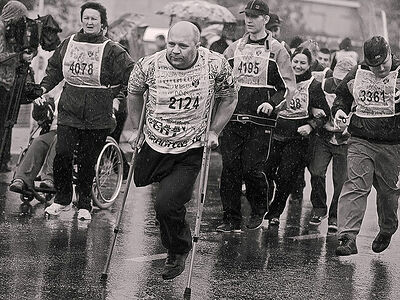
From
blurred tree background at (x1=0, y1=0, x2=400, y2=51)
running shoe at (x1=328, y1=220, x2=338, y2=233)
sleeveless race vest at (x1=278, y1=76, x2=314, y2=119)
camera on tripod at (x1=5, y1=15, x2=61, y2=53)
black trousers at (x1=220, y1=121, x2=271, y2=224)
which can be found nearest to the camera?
black trousers at (x1=220, y1=121, x2=271, y2=224)

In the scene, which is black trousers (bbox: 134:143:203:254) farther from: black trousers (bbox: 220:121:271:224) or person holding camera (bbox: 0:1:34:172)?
person holding camera (bbox: 0:1:34:172)

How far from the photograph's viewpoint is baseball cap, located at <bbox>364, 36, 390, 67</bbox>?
375 inches

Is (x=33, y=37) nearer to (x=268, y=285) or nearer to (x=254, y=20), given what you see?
(x=254, y=20)

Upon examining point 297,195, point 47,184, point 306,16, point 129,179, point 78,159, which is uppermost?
point 306,16

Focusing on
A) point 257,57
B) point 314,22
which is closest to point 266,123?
point 257,57

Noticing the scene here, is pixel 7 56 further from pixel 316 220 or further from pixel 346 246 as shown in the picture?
pixel 346 246

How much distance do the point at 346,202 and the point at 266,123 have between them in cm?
136

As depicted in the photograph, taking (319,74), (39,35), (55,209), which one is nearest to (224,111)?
(55,209)

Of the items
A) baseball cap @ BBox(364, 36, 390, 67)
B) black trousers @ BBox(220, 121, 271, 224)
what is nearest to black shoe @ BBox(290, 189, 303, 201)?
black trousers @ BBox(220, 121, 271, 224)

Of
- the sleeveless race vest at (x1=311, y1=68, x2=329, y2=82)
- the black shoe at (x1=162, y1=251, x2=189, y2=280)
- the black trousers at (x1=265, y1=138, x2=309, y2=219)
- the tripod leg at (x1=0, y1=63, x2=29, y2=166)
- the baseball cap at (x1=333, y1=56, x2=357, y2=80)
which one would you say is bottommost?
the black shoe at (x1=162, y1=251, x2=189, y2=280)

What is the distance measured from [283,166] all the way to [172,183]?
4032 millimetres

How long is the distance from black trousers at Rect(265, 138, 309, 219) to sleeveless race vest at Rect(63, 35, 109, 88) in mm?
2359

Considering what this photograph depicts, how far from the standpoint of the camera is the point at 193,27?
8180 millimetres

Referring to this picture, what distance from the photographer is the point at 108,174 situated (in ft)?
40.5
